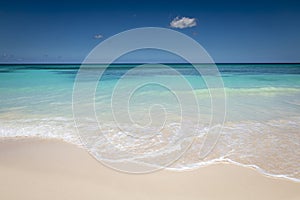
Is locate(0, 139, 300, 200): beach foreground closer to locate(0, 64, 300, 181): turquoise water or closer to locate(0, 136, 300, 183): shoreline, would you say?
locate(0, 136, 300, 183): shoreline

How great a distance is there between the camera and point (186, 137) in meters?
4.08

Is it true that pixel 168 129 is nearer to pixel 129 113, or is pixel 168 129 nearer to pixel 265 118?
pixel 129 113

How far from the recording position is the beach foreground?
7.75 ft

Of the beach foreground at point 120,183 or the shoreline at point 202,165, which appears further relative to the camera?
the shoreline at point 202,165

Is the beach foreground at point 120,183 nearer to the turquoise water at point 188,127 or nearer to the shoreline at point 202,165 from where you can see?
the shoreline at point 202,165

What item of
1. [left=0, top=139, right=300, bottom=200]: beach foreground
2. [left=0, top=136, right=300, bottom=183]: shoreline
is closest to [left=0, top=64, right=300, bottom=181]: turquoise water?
[left=0, top=136, right=300, bottom=183]: shoreline

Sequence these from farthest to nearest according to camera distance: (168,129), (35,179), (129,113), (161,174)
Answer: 1. (129,113)
2. (168,129)
3. (161,174)
4. (35,179)

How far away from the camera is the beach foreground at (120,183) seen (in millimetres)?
2361

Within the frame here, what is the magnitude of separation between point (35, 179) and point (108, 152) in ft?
3.65

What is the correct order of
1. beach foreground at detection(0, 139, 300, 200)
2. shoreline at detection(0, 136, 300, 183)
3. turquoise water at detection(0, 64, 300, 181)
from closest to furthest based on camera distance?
beach foreground at detection(0, 139, 300, 200) < shoreline at detection(0, 136, 300, 183) < turquoise water at detection(0, 64, 300, 181)

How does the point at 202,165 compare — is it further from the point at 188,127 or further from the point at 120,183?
the point at 188,127

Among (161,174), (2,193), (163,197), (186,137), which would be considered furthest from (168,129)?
(2,193)

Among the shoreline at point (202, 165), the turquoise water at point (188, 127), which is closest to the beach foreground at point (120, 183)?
the shoreline at point (202, 165)

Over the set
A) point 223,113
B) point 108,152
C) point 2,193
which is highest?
point 2,193
